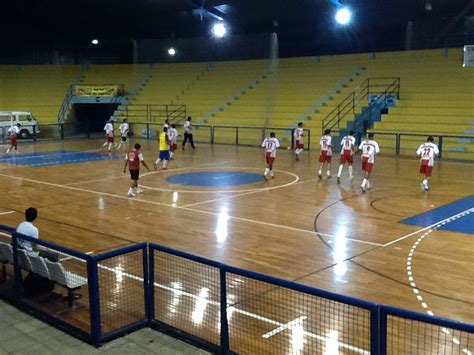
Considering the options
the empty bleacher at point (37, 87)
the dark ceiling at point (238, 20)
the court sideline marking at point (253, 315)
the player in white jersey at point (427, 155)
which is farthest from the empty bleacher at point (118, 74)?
the court sideline marking at point (253, 315)

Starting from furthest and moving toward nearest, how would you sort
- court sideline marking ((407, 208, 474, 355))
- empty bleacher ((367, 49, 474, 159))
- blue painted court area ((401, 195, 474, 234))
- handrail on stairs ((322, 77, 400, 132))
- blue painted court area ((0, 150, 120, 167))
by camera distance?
1. handrail on stairs ((322, 77, 400, 132))
2. empty bleacher ((367, 49, 474, 159))
3. blue painted court area ((0, 150, 120, 167))
4. blue painted court area ((401, 195, 474, 234))
5. court sideline marking ((407, 208, 474, 355))

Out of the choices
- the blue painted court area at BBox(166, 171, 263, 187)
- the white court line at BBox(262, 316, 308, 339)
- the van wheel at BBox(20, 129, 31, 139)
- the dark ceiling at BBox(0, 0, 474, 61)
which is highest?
the dark ceiling at BBox(0, 0, 474, 61)

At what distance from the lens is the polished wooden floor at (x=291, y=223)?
836 centimetres

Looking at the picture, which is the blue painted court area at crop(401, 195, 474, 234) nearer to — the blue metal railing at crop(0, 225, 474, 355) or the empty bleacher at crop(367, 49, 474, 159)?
the blue metal railing at crop(0, 225, 474, 355)

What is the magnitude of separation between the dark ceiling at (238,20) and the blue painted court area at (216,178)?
422 inches

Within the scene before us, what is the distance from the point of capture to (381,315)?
4.57m

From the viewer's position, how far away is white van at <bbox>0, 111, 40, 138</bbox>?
3203cm

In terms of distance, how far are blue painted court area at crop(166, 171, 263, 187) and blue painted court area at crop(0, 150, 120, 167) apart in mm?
6231

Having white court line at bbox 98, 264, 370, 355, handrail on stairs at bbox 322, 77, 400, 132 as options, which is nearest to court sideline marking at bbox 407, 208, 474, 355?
white court line at bbox 98, 264, 370, 355

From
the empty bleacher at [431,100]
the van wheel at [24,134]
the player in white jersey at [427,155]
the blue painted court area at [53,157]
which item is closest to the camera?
the player in white jersey at [427,155]

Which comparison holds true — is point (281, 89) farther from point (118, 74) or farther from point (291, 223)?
point (291, 223)

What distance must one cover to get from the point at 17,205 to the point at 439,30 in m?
21.7

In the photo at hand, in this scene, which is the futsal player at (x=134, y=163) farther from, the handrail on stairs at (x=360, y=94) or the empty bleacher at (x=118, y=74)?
the empty bleacher at (x=118, y=74)

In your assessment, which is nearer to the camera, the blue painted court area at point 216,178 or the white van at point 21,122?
the blue painted court area at point 216,178
